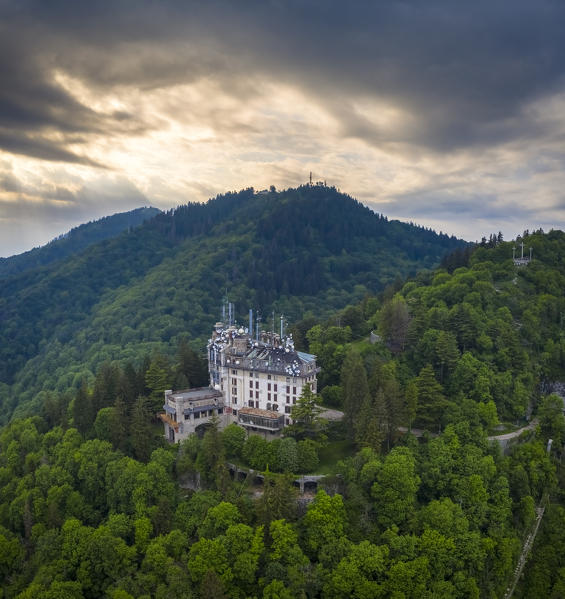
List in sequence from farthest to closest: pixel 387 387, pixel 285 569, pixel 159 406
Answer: pixel 159 406
pixel 387 387
pixel 285 569

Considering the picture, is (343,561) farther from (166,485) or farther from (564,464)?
(564,464)

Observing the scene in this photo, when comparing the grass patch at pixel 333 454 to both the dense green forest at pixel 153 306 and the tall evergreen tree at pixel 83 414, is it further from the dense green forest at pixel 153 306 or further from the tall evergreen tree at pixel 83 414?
the dense green forest at pixel 153 306

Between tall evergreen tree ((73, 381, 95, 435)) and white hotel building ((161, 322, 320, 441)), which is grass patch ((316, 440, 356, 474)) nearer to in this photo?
white hotel building ((161, 322, 320, 441))

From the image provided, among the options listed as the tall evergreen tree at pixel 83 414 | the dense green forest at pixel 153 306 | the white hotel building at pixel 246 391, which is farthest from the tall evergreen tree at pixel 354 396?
the dense green forest at pixel 153 306

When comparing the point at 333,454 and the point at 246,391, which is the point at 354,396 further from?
the point at 246,391

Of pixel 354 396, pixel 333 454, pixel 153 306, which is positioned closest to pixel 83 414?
pixel 333 454

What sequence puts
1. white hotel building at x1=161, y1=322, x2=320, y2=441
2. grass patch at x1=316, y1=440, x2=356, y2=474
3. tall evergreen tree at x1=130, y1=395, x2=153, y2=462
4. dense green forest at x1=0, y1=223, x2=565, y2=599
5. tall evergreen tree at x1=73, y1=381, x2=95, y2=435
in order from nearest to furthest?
1. dense green forest at x1=0, y1=223, x2=565, y2=599
2. grass patch at x1=316, y1=440, x2=356, y2=474
3. tall evergreen tree at x1=130, y1=395, x2=153, y2=462
4. white hotel building at x1=161, y1=322, x2=320, y2=441
5. tall evergreen tree at x1=73, y1=381, x2=95, y2=435

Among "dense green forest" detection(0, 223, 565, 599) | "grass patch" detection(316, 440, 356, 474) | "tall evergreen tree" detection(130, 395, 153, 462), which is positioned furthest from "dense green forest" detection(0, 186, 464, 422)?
"grass patch" detection(316, 440, 356, 474)

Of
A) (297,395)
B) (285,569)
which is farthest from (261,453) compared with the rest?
(285,569)
